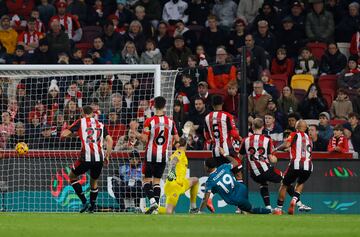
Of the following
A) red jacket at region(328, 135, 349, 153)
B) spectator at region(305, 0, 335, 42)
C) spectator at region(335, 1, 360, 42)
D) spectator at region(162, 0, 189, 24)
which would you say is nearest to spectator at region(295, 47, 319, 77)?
spectator at region(305, 0, 335, 42)

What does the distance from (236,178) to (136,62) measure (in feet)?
20.6

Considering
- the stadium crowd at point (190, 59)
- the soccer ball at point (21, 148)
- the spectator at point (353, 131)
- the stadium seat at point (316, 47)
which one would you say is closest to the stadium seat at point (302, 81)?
the stadium crowd at point (190, 59)

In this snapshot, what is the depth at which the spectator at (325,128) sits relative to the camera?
2220 centimetres

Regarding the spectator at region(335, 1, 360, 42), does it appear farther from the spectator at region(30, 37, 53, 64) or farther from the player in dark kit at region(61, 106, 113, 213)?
the player in dark kit at region(61, 106, 113, 213)

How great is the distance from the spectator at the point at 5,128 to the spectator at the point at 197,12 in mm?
7432

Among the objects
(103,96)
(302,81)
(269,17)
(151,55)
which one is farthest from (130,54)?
(103,96)

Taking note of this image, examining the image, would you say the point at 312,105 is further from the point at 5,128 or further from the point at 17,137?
the point at 5,128

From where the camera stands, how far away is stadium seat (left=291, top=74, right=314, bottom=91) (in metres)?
24.9

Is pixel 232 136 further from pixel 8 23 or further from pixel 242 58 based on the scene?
pixel 8 23

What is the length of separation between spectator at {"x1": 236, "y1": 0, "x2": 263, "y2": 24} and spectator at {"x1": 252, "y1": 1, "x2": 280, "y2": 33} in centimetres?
47

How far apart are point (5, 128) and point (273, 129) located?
5.29m

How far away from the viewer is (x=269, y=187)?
2127 centimetres

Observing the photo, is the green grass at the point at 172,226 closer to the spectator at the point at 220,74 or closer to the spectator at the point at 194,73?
the spectator at the point at 220,74

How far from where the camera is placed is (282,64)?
83.4 ft
